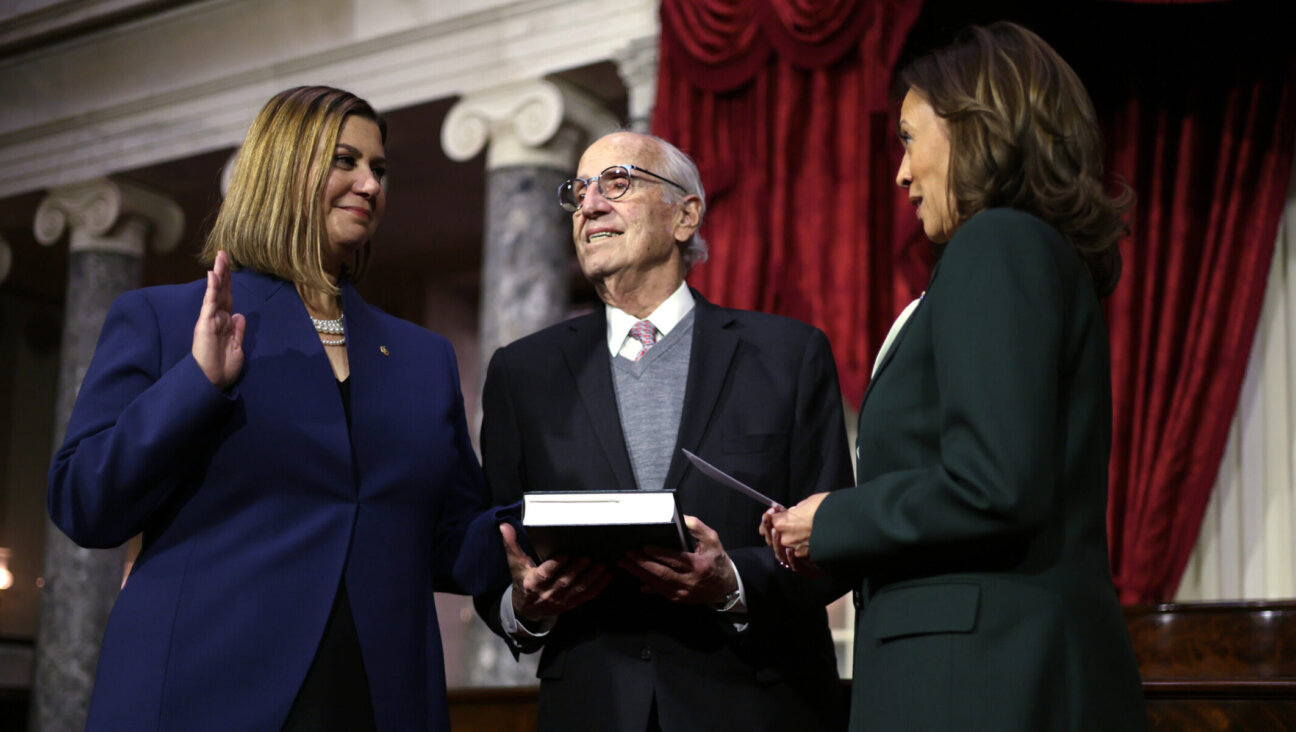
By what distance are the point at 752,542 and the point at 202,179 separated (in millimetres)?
6294

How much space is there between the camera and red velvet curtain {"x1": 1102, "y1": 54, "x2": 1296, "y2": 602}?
4.62m

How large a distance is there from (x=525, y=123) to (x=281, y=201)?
4.06 metres

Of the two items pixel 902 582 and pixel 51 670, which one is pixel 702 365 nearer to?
pixel 902 582

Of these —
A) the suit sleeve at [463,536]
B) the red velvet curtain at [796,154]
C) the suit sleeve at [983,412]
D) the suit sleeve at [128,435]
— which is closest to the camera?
the suit sleeve at [983,412]

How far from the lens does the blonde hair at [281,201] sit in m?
2.13

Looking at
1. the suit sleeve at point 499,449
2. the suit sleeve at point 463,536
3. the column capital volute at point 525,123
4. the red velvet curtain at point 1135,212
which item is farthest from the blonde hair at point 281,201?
the column capital volute at point 525,123

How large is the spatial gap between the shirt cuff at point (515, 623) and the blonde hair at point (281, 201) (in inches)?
23.7

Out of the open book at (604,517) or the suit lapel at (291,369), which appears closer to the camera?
the open book at (604,517)

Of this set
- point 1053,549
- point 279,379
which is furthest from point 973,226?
point 279,379

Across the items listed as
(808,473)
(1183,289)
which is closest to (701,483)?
(808,473)

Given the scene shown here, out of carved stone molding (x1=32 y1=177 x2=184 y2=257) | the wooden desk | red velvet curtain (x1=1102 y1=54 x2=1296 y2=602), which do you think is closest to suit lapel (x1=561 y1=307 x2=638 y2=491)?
the wooden desk

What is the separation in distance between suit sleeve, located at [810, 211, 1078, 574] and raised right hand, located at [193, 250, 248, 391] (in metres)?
0.90

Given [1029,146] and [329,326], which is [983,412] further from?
[329,326]

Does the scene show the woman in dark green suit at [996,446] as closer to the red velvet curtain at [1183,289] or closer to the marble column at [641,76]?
the red velvet curtain at [1183,289]
